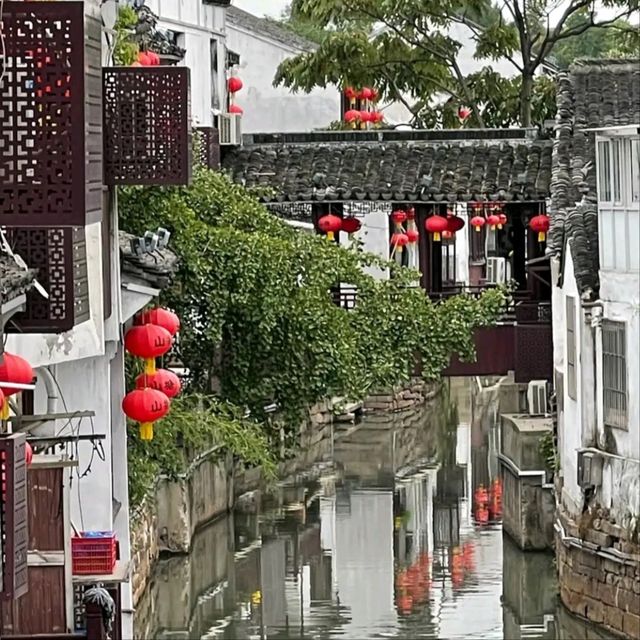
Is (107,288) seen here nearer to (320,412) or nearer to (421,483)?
(421,483)

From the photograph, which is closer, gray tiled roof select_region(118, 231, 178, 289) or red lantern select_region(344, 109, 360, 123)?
gray tiled roof select_region(118, 231, 178, 289)

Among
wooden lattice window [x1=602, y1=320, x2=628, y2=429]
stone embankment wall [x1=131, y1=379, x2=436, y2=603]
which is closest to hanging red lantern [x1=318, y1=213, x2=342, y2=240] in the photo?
stone embankment wall [x1=131, y1=379, x2=436, y2=603]

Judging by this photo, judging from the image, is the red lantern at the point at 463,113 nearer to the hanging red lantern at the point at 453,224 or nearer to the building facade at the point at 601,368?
the hanging red lantern at the point at 453,224

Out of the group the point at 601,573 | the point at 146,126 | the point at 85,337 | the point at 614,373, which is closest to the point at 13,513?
the point at 146,126

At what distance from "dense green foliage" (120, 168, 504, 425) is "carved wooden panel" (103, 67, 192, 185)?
8947 millimetres

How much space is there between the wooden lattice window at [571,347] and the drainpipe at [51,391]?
10.6 m

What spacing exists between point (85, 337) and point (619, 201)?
9607 mm

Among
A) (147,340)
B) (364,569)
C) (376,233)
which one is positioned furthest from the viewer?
(376,233)

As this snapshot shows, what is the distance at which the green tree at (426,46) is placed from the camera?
132ft

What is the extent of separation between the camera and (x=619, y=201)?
24.3 m

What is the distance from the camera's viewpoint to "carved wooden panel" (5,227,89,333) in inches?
508

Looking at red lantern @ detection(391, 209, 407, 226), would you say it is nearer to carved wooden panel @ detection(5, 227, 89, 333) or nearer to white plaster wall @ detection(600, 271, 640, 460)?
white plaster wall @ detection(600, 271, 640, 460)

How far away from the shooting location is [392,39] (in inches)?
1640

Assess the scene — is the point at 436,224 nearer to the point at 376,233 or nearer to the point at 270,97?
the point at 376,233
